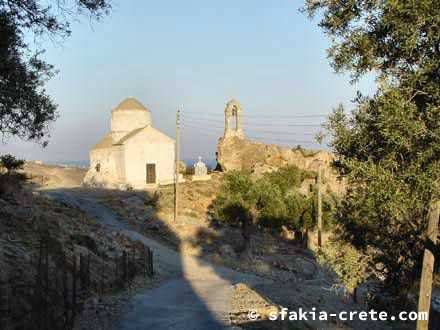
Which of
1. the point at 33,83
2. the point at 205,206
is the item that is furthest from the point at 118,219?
the point at 33,83

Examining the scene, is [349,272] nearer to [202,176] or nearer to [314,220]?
[314,220]

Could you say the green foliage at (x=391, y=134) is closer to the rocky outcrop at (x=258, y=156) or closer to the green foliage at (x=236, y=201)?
the green foliage at (x=236, y=201)

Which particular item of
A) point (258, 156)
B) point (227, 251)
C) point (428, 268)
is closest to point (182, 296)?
point (428, 268)

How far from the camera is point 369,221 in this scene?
13227mm

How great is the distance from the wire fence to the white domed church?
35.7 metres

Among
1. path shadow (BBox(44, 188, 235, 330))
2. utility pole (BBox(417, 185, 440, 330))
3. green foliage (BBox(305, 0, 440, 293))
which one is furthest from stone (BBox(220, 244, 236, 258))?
utility pole (BBox(417, 185, 440, 330))

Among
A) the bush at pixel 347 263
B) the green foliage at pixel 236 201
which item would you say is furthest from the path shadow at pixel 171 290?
the green foliage at pixel 236 201

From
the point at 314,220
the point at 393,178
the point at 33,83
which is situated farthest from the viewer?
the point at 314,220

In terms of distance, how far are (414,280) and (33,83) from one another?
518 inches

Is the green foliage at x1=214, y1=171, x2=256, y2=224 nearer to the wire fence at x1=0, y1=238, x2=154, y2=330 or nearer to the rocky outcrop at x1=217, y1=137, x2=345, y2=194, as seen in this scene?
the wire fence at x1=0, y1=238, x2=154, y2=330

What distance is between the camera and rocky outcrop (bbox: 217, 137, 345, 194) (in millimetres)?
66812

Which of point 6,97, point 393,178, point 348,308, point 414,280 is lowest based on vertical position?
point 348,308

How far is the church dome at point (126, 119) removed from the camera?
62656 mm

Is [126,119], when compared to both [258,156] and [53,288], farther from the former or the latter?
[53,288]
